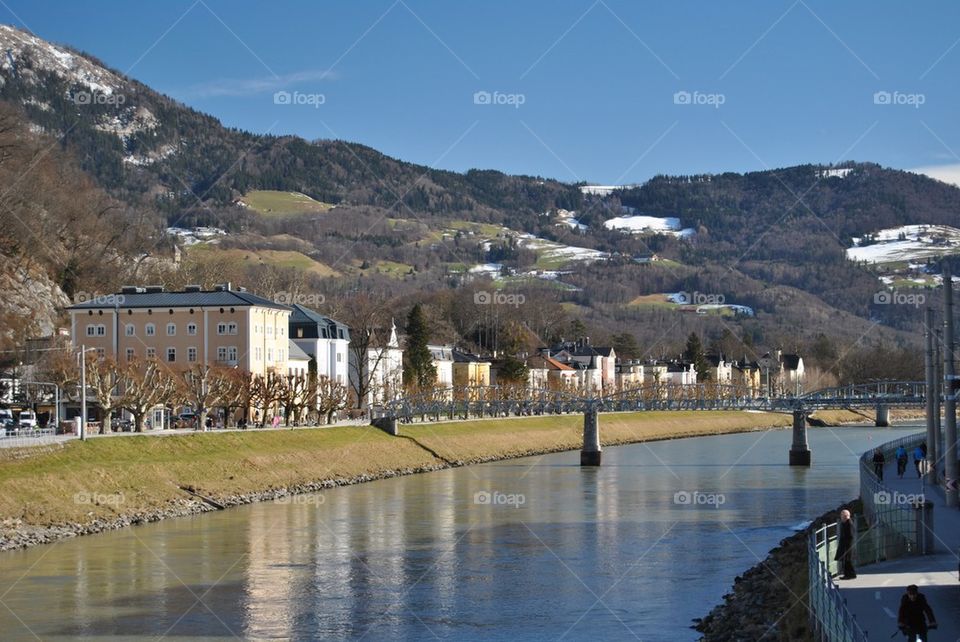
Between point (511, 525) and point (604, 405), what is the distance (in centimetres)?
4904

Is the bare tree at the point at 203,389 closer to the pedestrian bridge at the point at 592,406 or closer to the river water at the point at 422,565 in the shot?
the river water at the point at 422,565

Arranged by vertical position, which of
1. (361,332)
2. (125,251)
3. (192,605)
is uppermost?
(125,251)

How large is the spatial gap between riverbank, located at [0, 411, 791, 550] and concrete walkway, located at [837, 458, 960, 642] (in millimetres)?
29718

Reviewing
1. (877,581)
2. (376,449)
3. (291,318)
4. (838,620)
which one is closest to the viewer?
(838,620)

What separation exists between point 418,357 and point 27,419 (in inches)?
2125

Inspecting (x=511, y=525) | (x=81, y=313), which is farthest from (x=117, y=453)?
(x=81, y=313)

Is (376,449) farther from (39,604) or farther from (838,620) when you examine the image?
(838,620)

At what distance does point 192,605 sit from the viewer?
37094 millimetres

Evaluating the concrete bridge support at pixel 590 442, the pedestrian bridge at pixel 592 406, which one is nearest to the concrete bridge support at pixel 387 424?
the pedestrian bridge at pixel 592 406

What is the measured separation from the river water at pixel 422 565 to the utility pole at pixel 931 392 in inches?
238

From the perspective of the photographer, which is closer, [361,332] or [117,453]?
[117,453]

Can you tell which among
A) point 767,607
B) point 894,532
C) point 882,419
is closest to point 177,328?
point 894,532

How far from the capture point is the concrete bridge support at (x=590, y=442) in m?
94.9
